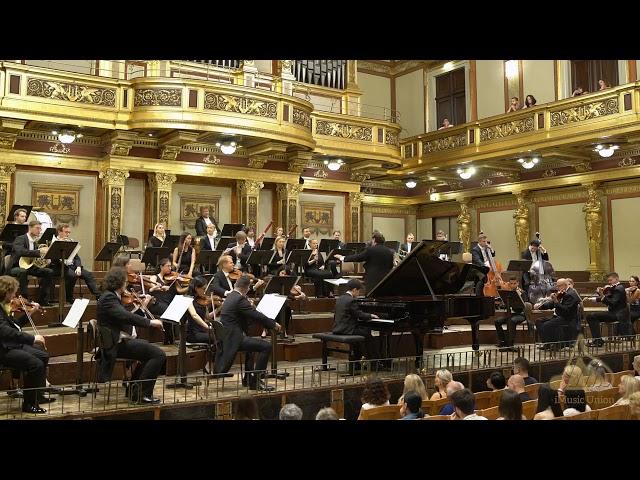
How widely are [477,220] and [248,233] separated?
854 centimetres

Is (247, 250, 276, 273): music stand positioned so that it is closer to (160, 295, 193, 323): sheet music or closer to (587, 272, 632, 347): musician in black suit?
(160, 295, 193, 323): sheet music

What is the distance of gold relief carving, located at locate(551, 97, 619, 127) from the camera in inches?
480

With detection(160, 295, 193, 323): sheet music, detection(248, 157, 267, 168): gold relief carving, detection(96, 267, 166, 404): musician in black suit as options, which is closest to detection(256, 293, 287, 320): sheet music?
detection(160, 295, 193, 323): sheet music

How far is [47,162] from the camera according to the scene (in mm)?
12141

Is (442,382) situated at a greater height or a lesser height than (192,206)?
lesser

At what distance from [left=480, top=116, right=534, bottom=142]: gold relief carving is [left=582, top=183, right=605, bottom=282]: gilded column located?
6.53ft

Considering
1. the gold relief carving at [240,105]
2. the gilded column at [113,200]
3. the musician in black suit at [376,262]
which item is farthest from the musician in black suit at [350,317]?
the gilded column at [113,200]

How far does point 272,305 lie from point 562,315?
14.8 feet

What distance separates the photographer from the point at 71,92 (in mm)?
11406

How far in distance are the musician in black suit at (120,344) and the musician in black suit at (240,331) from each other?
2.63ft

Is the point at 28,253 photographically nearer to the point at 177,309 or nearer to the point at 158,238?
the point at 158,238

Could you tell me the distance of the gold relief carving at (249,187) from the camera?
1413 centimetres

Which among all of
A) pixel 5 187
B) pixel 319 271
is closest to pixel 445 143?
pixel 319 271

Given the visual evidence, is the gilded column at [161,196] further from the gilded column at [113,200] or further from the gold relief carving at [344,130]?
the gold relief carving at [344,130]
